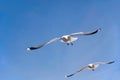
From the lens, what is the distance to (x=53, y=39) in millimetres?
45062

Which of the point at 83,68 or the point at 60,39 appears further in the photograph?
the point at 83,68

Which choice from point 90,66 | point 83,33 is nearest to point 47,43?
point 83,33

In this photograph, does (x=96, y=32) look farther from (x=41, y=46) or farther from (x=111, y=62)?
(x=111, y=62)

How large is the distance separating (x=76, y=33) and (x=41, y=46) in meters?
3.73

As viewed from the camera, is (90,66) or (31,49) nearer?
(31,49)

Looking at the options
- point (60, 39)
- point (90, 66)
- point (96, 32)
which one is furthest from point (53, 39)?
point (90, 66)

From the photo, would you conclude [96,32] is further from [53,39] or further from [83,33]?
[53,39]

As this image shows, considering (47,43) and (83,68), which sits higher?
(83,68)

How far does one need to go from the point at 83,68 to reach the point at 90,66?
2.98 metres

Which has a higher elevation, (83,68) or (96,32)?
(83,68)

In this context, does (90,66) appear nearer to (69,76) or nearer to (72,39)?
(69,76)

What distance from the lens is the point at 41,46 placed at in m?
44.8

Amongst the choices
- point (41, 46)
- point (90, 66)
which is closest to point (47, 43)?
point (41, 46)

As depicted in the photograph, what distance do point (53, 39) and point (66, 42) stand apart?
137cm
